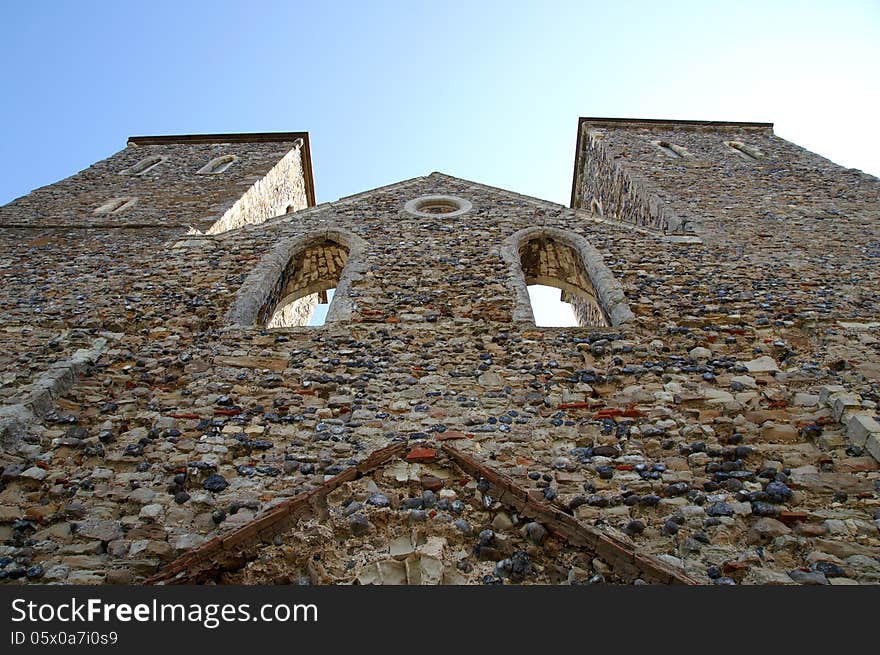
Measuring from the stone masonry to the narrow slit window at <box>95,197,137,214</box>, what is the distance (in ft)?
5.06

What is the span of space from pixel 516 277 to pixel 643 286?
1415 millimetres

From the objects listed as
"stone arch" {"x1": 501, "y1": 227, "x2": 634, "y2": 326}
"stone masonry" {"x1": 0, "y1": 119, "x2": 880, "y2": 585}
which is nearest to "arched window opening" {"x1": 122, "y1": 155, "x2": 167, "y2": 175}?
"stone masonry" {"x1": 0, "y1": 119, "x2": 880, "y2": 585}

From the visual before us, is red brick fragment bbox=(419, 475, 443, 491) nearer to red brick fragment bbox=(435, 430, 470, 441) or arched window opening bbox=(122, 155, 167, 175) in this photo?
red brick fragment bbox=(435, 430, 470, 441)

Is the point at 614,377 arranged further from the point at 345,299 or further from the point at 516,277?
the point at 345,299

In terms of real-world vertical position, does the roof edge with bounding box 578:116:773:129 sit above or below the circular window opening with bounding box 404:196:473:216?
above

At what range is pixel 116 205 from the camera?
1041 centimetres

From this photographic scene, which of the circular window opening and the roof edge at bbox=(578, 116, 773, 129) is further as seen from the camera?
the roof edge at bbox=(578, 116, 773, 129)

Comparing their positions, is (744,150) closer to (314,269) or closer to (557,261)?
(557,261)

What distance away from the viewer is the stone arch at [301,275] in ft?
19.6

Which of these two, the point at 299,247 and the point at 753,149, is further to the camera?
the point at 753,149

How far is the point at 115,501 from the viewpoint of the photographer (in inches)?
142

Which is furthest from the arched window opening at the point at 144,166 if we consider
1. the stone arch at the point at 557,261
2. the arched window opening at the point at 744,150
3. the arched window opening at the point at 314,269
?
the arched window opening at the point at 744,150

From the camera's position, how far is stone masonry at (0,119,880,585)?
320 centimetres

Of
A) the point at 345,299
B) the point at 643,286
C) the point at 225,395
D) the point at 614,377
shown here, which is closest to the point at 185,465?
the point at 225,395
